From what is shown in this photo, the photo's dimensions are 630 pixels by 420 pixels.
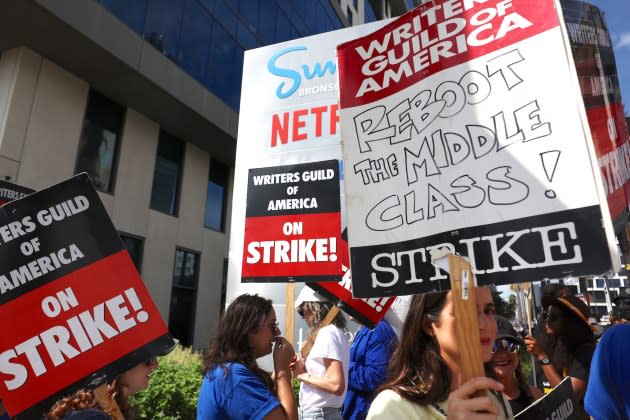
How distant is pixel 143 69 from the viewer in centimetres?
1013

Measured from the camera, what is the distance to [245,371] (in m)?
2.26

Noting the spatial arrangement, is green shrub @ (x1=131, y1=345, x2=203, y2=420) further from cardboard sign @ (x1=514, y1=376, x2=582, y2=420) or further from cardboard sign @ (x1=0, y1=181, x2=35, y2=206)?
cardboard sign @ (x1=514, y1=376, x2=582, y2=420)

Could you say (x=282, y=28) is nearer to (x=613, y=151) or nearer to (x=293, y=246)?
(x=293, y=246)

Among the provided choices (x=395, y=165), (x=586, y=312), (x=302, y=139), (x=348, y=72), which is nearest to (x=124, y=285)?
(x=395, y=165)

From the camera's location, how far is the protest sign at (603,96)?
197 cm

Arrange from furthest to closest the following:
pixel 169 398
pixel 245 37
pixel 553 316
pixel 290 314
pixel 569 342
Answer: pixel 245 37, pixel 169 398, pixel 290 314, pixel 553 316, pixel 569 342

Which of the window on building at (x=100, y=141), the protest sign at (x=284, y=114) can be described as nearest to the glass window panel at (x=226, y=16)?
the window on building at (x=100, y=141)

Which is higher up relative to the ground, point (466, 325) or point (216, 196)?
point (216, 196)

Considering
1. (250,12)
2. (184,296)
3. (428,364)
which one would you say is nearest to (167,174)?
(184,296)

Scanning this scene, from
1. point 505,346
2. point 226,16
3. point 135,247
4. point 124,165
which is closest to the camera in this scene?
point 505,346

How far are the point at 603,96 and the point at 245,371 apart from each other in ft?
7.63

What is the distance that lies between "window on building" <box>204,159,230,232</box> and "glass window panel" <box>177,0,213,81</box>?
3.59 meters

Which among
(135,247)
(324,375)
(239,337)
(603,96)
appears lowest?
(324,375)

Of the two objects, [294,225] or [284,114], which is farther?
[284,114]
